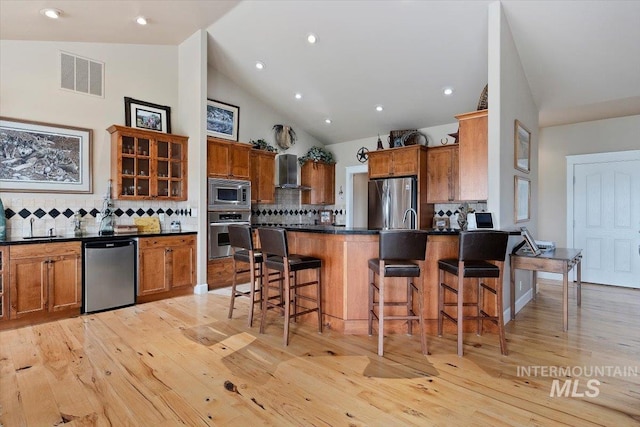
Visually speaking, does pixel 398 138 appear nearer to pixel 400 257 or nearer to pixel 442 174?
pixel 442 174

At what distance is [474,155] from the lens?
150 inches

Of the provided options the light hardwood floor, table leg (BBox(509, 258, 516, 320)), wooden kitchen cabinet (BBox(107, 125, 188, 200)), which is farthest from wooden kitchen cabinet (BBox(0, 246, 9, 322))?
table leg (BBox(509, 258, 516, 320))

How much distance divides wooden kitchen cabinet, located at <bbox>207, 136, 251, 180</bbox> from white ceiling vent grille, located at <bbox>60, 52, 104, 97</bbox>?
5.12ft


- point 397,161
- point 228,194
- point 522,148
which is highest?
point 397,161

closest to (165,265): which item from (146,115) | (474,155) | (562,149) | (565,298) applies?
(146,115)

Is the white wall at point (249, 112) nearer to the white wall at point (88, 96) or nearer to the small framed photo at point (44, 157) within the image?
the white wall at point (88, 96)

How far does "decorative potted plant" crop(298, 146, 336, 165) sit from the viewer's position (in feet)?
22.9

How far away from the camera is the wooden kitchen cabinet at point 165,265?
14.1 ft

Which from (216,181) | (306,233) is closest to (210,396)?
(306,233)

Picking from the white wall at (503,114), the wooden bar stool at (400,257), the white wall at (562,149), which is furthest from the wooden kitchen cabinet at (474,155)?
the white wall at (562,149)

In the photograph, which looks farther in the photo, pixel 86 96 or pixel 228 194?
pixel 228 194

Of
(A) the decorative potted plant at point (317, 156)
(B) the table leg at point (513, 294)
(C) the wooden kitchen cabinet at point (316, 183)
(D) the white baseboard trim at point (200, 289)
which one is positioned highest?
(A) the decorative potted plant at point (317, 156)

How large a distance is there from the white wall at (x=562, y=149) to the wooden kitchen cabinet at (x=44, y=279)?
23.1ft

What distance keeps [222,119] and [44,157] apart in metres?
2.52
